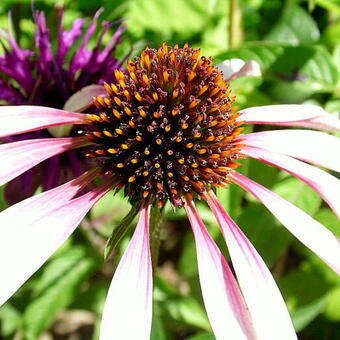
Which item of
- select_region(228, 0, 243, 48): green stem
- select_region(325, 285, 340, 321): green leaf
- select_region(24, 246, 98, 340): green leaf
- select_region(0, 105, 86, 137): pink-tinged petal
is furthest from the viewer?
select_region(228, 0, 243, 48): green stem

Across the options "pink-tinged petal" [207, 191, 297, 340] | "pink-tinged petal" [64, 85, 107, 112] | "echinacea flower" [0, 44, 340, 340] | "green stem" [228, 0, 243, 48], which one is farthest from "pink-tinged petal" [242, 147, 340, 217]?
"green stem" [228, 0, 243, 48]

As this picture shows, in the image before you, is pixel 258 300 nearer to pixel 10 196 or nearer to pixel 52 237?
pixel 52 237

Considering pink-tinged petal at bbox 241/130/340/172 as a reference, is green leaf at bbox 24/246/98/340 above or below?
below

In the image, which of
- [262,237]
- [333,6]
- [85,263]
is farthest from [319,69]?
[85,263]

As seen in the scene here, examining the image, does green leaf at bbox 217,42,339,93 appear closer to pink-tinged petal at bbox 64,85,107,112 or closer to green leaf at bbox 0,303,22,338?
pink-tinged petal at bbox 64,85,107,112

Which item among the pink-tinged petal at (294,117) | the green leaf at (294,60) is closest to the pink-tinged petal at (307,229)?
the pink-tinged petal at (294,117)

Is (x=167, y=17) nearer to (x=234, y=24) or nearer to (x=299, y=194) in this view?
(x=234, y=24)

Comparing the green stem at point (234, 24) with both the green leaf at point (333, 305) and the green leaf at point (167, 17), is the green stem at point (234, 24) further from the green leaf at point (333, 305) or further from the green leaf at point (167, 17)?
the green leaf at point (333, 305)
